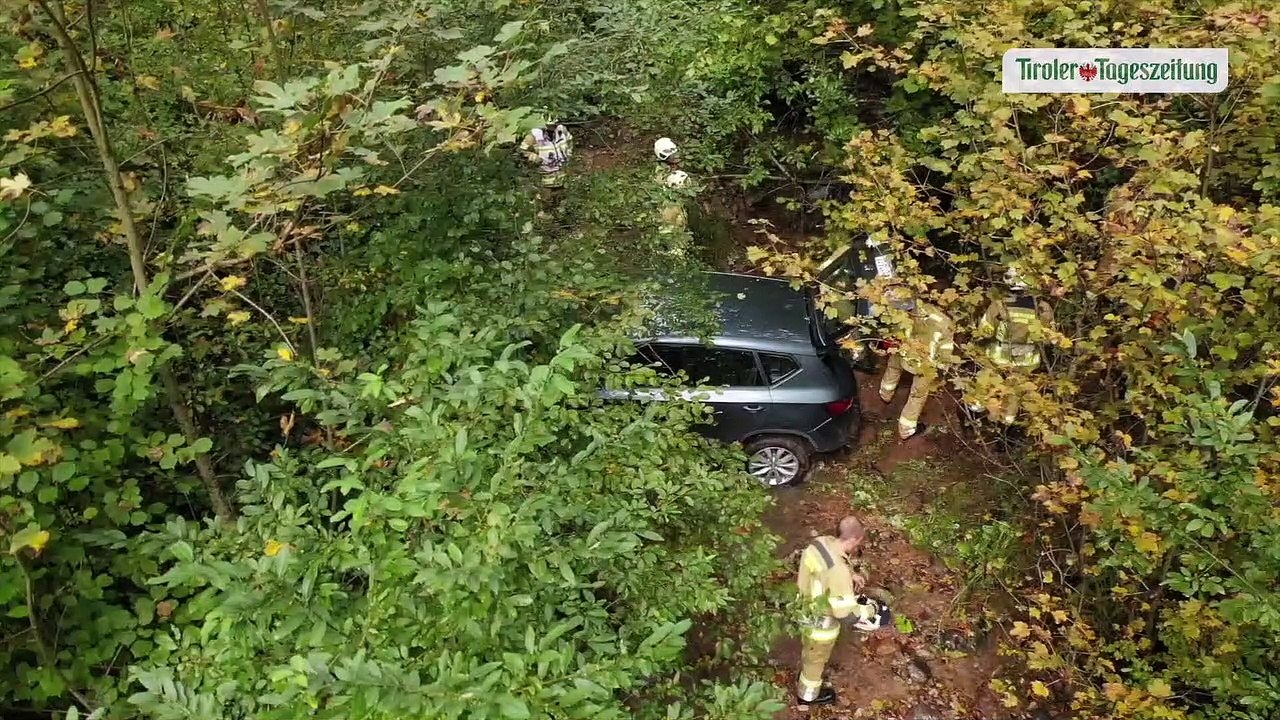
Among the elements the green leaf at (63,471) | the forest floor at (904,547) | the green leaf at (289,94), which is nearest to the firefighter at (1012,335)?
the forest floor at (904,547)

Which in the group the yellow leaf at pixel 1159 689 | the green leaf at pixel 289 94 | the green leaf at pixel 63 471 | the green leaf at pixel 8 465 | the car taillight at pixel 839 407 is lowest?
the car taillight at pixel 839 407

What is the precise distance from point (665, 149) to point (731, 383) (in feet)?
7.37

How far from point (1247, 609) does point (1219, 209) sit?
6.77 ft

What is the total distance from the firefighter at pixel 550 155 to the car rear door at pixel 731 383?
1.93m

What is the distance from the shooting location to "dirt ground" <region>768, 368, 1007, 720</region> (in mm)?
5812

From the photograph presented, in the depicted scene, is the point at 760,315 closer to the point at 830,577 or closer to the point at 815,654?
the point at 830,577

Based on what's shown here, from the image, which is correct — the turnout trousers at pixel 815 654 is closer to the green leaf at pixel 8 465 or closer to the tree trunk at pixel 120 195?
the tree trunk at pixel 120 195

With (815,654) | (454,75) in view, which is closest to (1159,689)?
(815,654)

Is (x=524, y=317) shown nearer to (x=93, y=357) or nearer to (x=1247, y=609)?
(x=93, y=357)

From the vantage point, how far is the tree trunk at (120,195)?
112 inches

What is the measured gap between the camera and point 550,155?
5.95 meters

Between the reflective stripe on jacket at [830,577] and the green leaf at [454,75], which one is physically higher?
the green leaf at [454,75]

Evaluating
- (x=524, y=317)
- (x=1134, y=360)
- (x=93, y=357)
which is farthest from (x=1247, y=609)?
(x=93, y=357)

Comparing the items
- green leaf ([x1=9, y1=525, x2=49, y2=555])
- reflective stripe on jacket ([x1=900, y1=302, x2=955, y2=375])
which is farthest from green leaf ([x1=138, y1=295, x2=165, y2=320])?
reflective stripe on jacket ([x1=900, y1=302, x2=955, y2=375])
